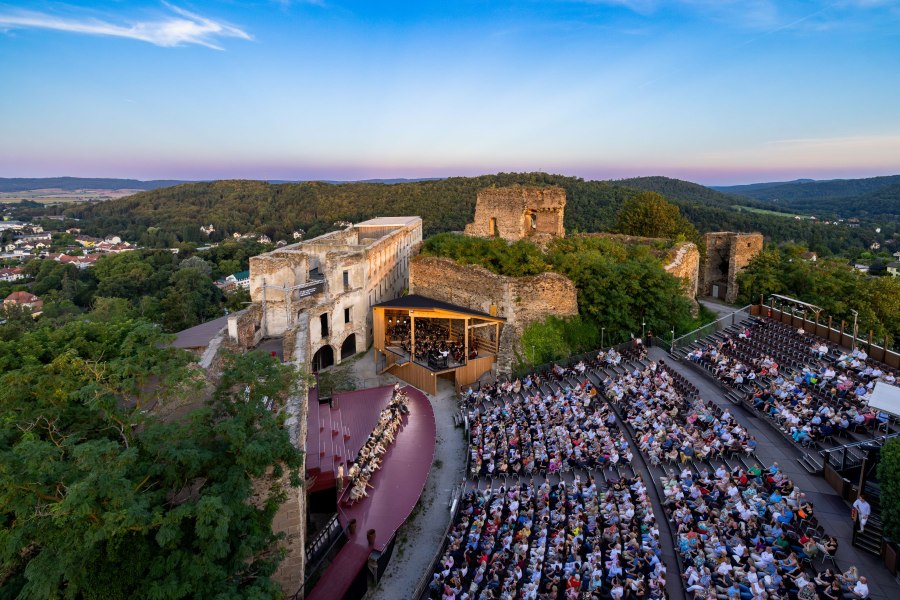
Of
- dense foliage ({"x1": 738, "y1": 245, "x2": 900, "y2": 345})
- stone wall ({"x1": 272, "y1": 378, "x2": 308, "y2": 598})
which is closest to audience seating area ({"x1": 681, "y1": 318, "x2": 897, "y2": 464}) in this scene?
dense foliage ({"x1": 738, "y1": 245, "x2": 900, "y2": 345})

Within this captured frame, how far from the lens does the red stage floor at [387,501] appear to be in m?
12.5

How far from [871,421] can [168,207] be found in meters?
176

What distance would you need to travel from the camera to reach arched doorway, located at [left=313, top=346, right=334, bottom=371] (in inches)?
1195

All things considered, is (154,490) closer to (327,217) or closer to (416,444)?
(416,444)

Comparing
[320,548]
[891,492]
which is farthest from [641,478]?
[320,548]

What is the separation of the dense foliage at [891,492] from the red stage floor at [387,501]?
11.4 metres

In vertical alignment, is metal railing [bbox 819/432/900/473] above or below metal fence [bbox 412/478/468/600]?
above

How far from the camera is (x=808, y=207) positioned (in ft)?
533

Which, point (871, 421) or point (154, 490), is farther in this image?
point (871, 421)

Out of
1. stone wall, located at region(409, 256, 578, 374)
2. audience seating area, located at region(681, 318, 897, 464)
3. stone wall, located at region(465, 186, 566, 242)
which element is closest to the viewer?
audience seating area, located at region(681, 318, 897, 464)

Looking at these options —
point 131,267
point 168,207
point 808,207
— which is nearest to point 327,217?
point 131,267

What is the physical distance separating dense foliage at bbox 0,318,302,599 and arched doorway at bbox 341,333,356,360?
2089cm

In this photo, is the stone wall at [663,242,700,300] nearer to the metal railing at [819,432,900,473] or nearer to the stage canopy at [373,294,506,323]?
the stage canopy at [373,294,506,323]

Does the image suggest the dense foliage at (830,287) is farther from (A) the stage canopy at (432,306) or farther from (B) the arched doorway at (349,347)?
(B) the arched doorway at (349,347)
